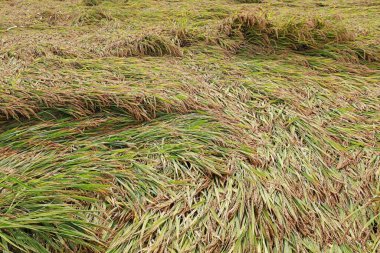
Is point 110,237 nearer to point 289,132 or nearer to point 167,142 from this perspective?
point 167,142

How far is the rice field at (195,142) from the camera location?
1.31 metres

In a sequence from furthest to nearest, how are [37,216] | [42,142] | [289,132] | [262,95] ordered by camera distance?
[262,95]
[289,132]
[42,142]
[37,216]

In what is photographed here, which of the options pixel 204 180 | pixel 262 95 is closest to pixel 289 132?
pixel 262 95

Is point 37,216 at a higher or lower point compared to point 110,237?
higher

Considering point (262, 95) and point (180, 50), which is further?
point (180, 50)

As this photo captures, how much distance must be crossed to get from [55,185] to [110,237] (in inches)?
11.1

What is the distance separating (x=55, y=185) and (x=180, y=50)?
1.86 m

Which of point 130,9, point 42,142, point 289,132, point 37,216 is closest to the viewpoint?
point 37,216

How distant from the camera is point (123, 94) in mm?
1977

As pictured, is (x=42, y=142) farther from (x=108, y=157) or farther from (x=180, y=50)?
(x=180, y=50)

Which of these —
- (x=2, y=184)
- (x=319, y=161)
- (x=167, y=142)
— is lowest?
(x=319, y=161)

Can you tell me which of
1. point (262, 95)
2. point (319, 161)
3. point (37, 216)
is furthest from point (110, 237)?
point (262, 95)

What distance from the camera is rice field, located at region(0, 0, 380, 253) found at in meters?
1.31

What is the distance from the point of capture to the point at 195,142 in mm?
1728
